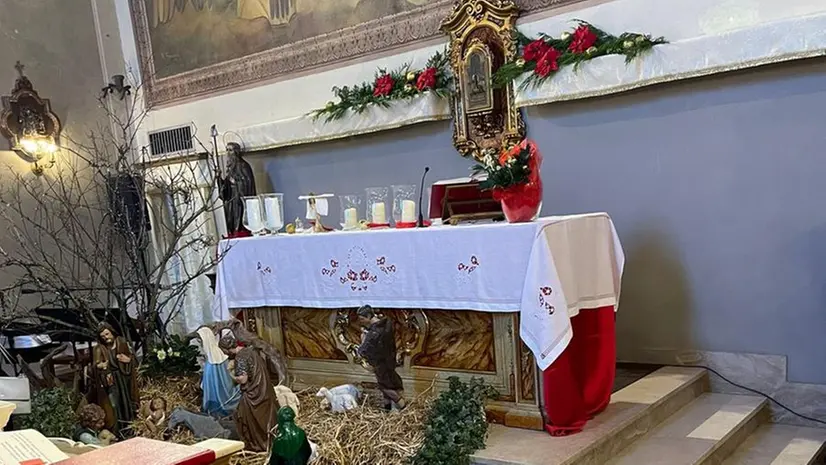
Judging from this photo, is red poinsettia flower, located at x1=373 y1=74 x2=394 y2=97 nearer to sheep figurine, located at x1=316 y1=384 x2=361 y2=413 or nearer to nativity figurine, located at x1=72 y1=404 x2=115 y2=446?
sheep figurine, located at x1=316 y1=384 x2=361 y2=413

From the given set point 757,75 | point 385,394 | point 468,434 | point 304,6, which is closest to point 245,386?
point 385,394

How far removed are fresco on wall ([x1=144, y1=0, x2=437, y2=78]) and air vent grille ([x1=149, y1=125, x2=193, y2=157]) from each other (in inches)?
23.4

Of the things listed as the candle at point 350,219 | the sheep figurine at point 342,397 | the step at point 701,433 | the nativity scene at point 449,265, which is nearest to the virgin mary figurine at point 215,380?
the nativity scene at point 449,265

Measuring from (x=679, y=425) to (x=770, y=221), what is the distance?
1.32m

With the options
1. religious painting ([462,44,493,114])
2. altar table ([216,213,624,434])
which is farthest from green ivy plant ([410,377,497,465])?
religious painting ([462,44,493,114])

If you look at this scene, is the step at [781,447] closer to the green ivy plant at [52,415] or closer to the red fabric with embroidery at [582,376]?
the red fabric with embroidery at [582,376]

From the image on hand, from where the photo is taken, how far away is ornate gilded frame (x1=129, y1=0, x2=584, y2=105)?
5004mm

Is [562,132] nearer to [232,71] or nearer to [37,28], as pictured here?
[232,71]

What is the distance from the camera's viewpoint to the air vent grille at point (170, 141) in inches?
262

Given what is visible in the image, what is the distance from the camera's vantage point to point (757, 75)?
12.5 feet

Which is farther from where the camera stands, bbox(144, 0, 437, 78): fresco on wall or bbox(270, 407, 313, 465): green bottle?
bbox(144, 0, 437, 78): fresco on wall

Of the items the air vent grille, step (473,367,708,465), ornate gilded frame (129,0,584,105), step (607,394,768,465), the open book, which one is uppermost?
ornate gilded frame (129,0,584,105)

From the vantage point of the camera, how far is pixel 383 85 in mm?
5152

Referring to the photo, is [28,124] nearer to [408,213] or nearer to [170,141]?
[170,141]
